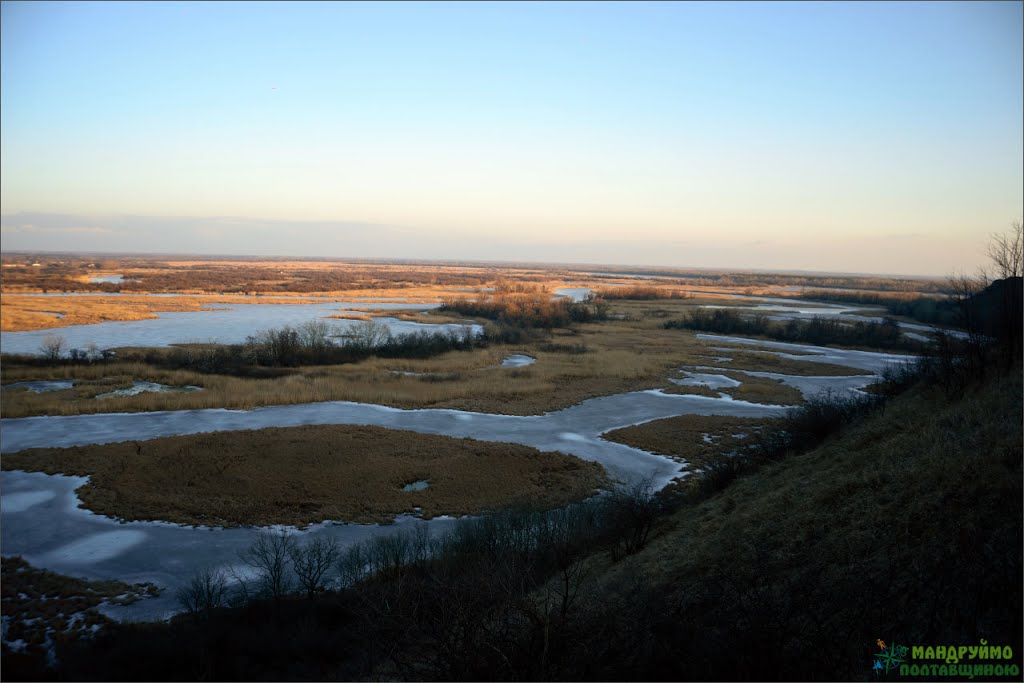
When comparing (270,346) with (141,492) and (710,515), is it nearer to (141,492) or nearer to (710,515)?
(141,492)

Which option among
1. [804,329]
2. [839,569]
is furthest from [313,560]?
[804,329]

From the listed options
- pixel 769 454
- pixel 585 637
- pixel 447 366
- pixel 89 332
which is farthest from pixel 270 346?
pixel 585 637

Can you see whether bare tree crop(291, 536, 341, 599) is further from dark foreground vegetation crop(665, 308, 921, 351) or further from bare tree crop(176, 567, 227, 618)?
dark foreground vegetation crop(665, 308, 921, 351)

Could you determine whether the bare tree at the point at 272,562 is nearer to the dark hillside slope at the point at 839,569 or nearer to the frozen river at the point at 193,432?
the frozen river at the point at 193,432

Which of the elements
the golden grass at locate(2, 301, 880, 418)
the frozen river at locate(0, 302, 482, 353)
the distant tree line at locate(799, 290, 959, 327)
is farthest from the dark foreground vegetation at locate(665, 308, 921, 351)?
the frozen river at locate(0, 302, 482, 353)

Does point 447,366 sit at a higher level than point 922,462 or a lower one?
lower
